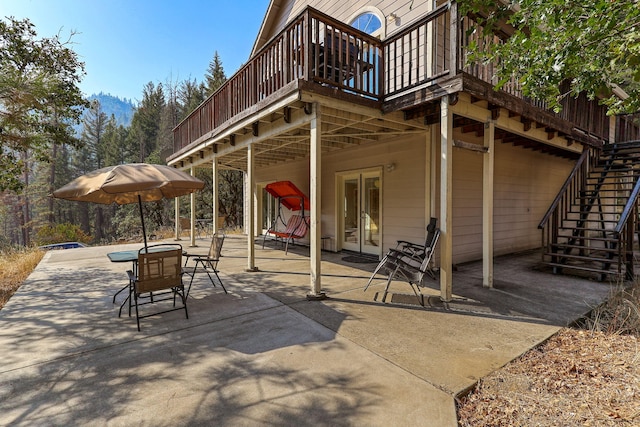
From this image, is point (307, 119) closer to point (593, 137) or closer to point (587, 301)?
point (587, 301)

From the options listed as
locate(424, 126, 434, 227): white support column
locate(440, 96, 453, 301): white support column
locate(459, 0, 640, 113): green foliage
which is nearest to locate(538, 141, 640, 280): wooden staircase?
locate(424, 126, 434, 227): white support column

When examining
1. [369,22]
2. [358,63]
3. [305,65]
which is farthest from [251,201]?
[369,22]

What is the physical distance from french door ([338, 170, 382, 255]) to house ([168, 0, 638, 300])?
0.11 feet

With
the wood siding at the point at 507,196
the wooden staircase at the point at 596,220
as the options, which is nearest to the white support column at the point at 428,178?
the wood siding at the point at 507,196

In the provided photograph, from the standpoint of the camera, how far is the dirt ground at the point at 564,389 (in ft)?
6.44

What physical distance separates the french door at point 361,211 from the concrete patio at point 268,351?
8.09 ft

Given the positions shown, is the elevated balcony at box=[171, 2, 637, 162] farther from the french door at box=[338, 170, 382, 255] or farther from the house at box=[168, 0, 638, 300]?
the french door at box=[338, 170, 382, 255]

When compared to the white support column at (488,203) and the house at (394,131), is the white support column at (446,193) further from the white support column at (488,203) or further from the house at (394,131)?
the white support column at (488,203)

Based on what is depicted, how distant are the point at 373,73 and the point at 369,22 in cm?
297

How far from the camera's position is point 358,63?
5.23 metres

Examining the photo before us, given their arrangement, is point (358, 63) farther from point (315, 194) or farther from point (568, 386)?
point (568, 386)

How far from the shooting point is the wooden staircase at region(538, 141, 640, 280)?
17.6ft

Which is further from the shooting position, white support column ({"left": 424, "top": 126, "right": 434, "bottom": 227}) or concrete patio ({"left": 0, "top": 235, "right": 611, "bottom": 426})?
white support column ({"left": 424, "top": 126, "right": 434, "bottom": 227})

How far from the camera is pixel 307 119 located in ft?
14.5
